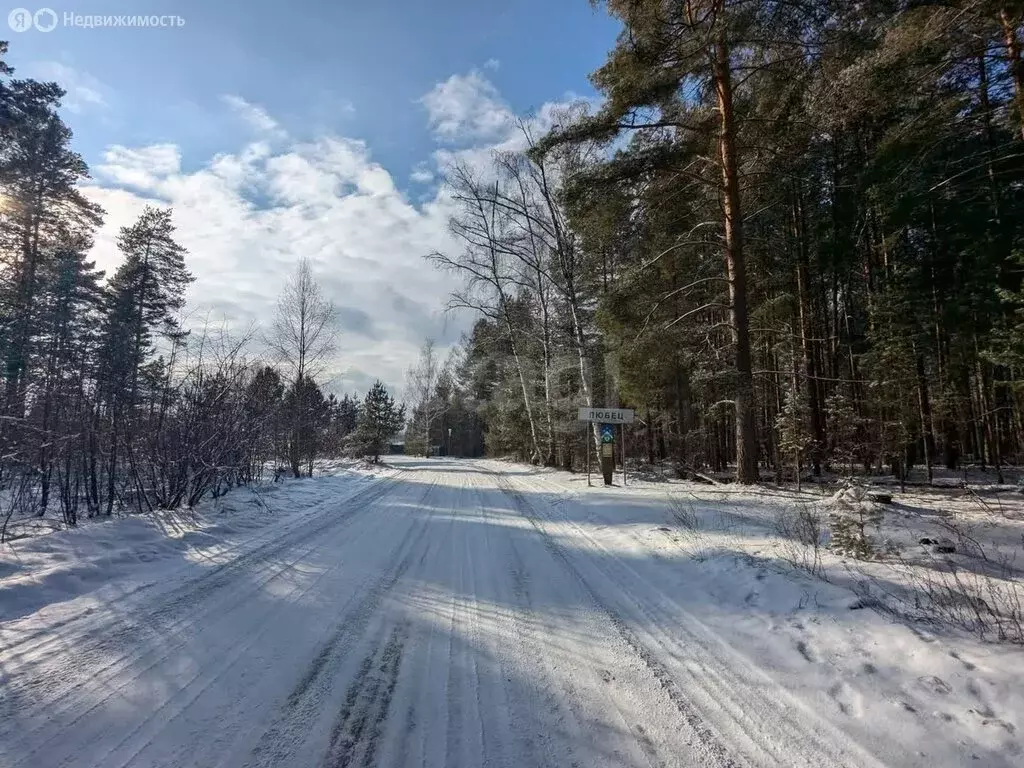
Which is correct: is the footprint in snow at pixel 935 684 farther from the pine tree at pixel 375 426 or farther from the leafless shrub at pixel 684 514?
the pine tree at pixel 375 426

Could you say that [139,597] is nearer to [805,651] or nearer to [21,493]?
[805,651]

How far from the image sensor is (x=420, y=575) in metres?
5.49

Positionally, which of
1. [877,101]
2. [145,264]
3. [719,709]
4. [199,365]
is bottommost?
[719,709]

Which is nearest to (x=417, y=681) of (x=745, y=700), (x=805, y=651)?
(x=745, y=700)

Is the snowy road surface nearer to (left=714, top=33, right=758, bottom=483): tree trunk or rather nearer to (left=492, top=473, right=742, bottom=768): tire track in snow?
(left=492, top=473, right=742, bottom=768): tire track in snow

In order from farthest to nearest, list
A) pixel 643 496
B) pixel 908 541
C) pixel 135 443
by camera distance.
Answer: pixel 643 496 → pixel 135 443 → pixel 908 541

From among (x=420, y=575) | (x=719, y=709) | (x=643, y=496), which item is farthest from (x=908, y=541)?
(x=420, y=575)

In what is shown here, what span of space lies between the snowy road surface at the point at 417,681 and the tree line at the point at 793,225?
8.15 meters

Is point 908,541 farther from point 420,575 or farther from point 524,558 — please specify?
point 420,575

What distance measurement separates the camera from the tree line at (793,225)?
9148mm

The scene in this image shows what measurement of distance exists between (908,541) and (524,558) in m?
5.13

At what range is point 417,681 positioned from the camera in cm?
316

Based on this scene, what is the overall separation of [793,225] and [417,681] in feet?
66.8

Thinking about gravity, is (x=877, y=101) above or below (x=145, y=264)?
below
